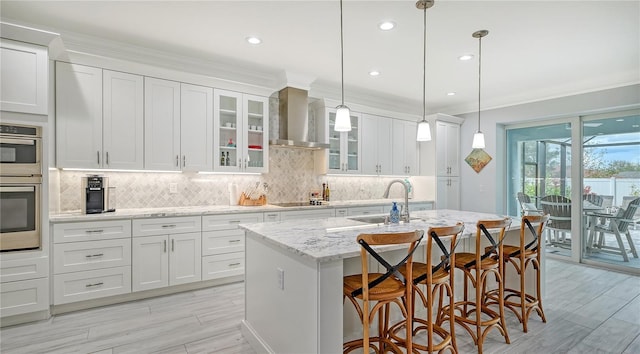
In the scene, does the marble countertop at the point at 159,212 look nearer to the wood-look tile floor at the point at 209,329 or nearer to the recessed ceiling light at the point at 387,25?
the wood-look tile floor at the point at 209,329

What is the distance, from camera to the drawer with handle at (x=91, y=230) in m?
3.04

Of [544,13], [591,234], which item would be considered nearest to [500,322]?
[544,13]

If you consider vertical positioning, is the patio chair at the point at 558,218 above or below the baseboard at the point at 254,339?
above

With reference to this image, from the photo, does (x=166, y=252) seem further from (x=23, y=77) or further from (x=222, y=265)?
(x=23, y=77)

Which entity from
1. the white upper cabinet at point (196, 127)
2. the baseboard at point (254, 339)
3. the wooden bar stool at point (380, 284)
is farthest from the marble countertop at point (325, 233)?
the white upper cabinet at point (196, 127)

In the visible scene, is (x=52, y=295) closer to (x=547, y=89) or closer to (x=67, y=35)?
(x=67, y=35)

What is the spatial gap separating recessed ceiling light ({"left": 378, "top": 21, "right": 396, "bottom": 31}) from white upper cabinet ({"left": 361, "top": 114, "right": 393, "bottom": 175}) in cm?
242

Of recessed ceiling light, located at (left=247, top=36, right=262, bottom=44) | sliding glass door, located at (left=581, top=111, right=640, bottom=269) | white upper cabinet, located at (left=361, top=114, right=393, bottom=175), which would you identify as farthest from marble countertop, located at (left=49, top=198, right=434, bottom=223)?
sliding glass door, located at (left=581, top=111, right=640, bottom=269)

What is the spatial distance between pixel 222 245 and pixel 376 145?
312 cm

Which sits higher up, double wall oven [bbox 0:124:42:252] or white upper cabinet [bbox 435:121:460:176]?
white upper cabinet [bbox 435:121:460:176]

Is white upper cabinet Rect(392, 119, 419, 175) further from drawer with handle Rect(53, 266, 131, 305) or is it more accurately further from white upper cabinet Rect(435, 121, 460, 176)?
drawer with handle Rect(53, 266, 131, 305)

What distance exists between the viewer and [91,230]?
3170mm

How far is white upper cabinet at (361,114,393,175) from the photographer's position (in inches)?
219

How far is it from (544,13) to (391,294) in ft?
9.16
